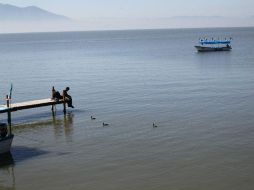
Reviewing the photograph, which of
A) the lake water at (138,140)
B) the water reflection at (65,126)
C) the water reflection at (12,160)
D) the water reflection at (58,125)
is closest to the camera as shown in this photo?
the lake water at (138,140)

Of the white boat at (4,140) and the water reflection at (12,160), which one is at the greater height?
the white boat at (4,140)

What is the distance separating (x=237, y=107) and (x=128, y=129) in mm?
12009

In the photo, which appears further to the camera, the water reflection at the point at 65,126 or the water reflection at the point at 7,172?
the water reflection at the point at 65,126

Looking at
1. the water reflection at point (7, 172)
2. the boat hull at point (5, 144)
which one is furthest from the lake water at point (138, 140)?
the boat hull at point (5, 144)

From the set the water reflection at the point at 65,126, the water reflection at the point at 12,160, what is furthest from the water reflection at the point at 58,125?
the water reflection at the point at 12,160

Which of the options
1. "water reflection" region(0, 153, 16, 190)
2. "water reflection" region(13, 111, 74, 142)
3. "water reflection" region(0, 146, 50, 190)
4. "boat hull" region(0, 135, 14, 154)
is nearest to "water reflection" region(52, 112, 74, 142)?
"water reflection" region(13, 111, 74, 142)

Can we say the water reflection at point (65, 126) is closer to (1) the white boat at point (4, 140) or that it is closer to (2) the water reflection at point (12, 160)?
Answer: (2) the water reflection at point (12, 160)

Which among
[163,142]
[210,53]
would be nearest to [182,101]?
[163,142]

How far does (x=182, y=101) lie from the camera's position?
42906 millimetres

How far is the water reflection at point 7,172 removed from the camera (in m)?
23.3

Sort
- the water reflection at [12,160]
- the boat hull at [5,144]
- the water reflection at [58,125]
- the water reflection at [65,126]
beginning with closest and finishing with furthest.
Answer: the water reflection at [12,160]
the boat hull at [5,144]
the water reflection at [65,126]
the water reflection at [58,125]

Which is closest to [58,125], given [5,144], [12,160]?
[5,144]

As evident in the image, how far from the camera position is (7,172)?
2508 centimetres

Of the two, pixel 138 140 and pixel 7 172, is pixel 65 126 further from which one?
pixel 7 172
